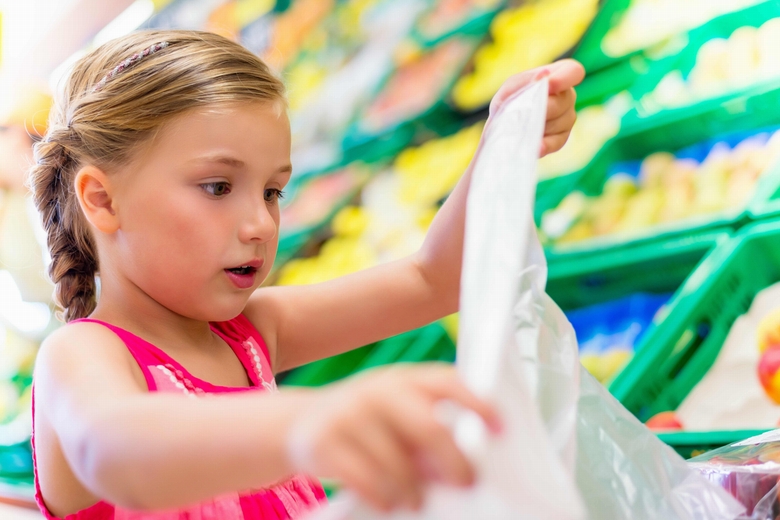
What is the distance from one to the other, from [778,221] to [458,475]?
4.55ft

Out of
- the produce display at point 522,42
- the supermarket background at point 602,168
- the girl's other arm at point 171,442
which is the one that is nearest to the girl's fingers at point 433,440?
the girl's other arm at point 171,442

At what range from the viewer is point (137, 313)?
1000 millimetres

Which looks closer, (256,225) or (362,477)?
(362,477)

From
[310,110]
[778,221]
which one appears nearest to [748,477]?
[778,221]

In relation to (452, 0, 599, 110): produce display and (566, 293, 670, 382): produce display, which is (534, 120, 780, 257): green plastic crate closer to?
(566, 293, 670, 382): produce display

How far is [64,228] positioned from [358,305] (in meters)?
0.45

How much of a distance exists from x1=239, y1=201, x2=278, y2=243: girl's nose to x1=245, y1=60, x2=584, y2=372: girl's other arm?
28 centimetres

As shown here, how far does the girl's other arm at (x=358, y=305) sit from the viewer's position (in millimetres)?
1160

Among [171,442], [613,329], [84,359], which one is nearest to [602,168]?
[613,329]

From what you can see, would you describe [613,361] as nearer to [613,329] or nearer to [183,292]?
[613,329]

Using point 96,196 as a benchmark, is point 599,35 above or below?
above

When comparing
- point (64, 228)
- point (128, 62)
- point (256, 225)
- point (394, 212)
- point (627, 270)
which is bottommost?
point (394, 212)

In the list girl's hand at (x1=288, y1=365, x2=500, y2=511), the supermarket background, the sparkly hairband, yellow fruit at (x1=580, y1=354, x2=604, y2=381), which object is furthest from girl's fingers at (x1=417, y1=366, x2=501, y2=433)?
yellow fruit at (x1=580, y1=354, x2=604, y2=381)

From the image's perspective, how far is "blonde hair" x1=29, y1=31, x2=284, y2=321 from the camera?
0.96m
